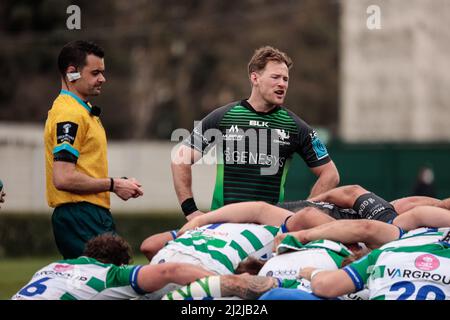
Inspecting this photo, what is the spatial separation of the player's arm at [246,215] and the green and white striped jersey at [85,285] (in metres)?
0.93

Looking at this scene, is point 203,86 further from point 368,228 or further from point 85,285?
point 85,285

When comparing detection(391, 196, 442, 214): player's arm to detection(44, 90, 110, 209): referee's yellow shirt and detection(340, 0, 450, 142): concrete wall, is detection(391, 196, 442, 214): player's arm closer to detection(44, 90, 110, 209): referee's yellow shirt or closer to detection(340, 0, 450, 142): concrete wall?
detection(44, 90, 110, 209): referee's yellow shirt

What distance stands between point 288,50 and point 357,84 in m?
12.0

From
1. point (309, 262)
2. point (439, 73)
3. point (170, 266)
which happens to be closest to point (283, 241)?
point (309, 262)

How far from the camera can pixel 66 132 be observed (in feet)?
26.3

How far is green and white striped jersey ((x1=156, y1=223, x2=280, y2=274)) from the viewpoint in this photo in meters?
7.18

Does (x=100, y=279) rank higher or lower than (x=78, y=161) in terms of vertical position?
lower

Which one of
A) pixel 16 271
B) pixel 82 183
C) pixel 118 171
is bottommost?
pixel 16 271

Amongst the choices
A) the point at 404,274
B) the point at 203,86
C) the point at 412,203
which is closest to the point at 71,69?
the point at 412,203

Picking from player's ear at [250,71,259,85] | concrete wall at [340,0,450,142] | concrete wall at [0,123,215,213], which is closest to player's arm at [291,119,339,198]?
player's ear at [250,71,259,85]

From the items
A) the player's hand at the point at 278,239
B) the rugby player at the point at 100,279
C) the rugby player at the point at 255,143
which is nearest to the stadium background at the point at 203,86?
the rugby player at the point at 255,143

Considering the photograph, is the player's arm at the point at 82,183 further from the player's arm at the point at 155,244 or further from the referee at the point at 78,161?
the player's arm at the point at 155,244

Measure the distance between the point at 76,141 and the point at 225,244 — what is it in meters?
1.50
